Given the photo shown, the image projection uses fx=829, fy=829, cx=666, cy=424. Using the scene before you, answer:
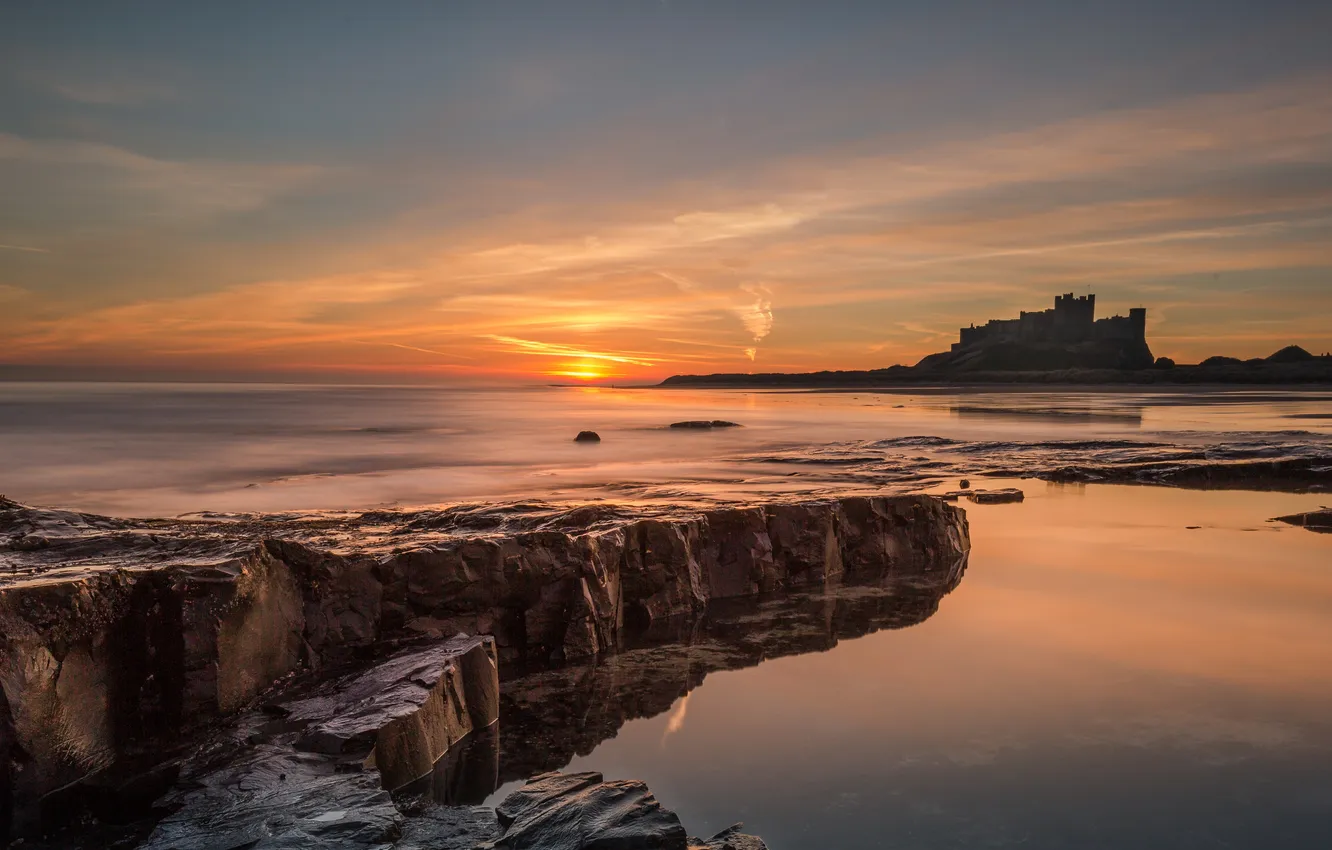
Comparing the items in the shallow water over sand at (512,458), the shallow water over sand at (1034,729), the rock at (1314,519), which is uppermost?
the shallow water over sand at (512,458)

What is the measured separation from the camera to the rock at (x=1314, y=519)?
428 inches

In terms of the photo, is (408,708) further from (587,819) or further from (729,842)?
(729,842)

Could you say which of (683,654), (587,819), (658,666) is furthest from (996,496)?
(587,819)

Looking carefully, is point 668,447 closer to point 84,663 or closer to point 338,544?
point 338,544

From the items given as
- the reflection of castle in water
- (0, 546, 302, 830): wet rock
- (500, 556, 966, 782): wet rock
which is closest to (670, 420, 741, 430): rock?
(500, 556, 966, 782): wet rock

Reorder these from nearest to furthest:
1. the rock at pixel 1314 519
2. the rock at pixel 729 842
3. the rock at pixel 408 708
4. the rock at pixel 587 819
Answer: the rock at pixel 587 819, the rock at pixel 729 842, the rock at pixel 408 708, the rock at pixel 1314 519

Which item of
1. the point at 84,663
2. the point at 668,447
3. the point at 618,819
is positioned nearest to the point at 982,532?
the point at 618,819

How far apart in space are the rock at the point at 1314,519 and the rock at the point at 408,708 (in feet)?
36.3

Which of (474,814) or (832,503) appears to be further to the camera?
(832,503)

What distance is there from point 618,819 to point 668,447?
22717mm

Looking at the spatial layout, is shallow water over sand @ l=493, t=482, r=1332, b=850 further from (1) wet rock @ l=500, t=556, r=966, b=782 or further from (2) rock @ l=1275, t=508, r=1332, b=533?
(2) rock @ l=1275, t=508, r=1332, b=533

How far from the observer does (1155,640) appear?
6418 mm

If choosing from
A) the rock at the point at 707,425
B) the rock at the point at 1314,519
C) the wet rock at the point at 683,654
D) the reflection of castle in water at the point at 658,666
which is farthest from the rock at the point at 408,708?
the rock at the point at 707,425

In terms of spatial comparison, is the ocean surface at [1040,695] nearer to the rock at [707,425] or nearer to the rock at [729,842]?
the rock at [729,842]
